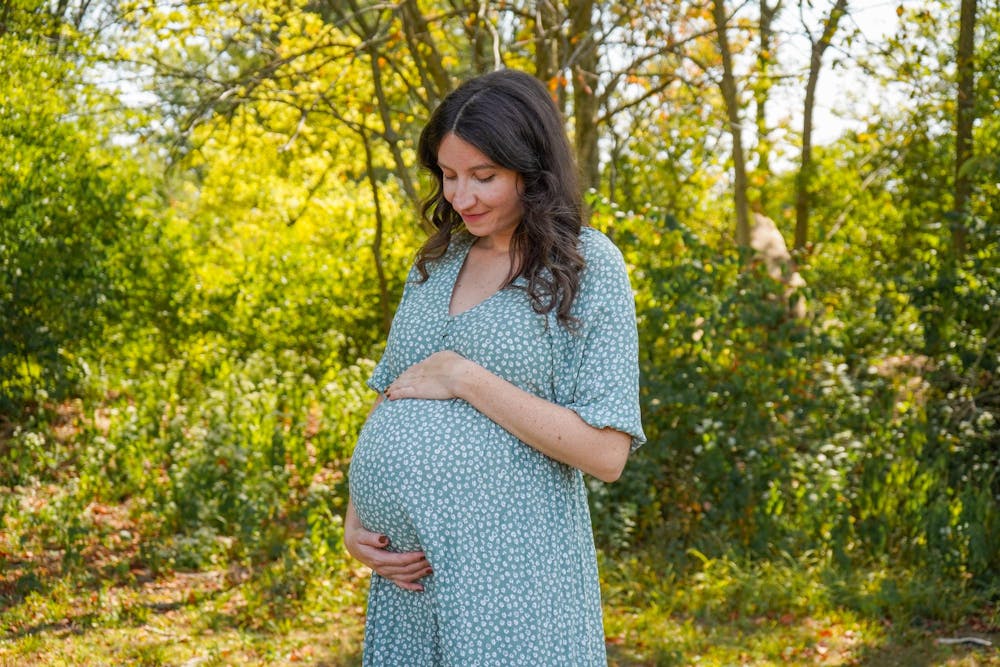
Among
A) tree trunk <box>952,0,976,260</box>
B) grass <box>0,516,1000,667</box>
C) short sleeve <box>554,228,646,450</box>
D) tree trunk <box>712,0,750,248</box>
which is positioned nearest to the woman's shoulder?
short sleeve <box>554,228,646,450</box>

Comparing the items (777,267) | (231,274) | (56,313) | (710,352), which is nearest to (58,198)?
(56,313)

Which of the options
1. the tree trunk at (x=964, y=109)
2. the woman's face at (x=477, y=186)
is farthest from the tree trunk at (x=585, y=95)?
the woman's face at (x=477, y=186)

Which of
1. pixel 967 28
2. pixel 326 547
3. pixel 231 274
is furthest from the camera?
pixel 231 274

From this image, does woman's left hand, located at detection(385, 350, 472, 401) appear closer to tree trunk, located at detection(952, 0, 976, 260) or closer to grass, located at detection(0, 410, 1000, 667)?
grass, located at detection(0, 410, 1000, 667)

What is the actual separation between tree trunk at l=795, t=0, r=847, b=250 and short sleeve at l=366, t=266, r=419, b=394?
4.25 meters

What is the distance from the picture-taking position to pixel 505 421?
6.32 ft

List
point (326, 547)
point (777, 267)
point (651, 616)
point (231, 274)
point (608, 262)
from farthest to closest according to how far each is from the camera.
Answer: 1. point (231, 274)
2. point (777, 267)
3. point (326, 547)
4. point (651, 616)
5. point (608, 262)

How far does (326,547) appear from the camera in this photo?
17.5 ft

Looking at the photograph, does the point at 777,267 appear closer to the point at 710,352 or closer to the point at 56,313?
the point at 710,352

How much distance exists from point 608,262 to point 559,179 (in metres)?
0.18

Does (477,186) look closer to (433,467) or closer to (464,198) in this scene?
(464,198)

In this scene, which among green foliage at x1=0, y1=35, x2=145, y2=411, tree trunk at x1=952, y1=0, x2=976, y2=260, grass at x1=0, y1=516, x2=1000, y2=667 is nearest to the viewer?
grass at x1=0, y1=516, x2=1000, y2=667

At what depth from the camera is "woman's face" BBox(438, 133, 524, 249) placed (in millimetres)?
2014

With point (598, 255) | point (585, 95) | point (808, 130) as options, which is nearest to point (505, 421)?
point (598, 255)
